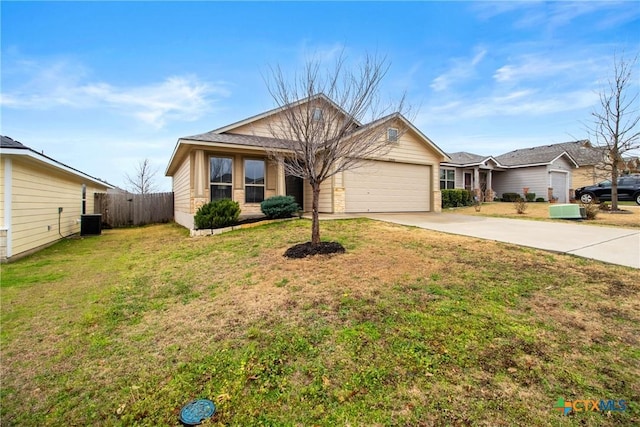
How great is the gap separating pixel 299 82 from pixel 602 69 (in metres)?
14.5

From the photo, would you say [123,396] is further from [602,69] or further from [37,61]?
[602,69]

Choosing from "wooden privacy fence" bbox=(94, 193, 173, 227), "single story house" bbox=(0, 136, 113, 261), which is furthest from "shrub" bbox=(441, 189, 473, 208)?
"single story house" bbox=(0, 136, 113, 261)

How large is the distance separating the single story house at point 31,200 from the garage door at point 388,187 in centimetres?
969

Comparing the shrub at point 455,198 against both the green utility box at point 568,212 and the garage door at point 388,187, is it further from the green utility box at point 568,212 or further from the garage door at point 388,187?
the green utility box at point 568,212

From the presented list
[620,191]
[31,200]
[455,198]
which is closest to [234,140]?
[31,200]

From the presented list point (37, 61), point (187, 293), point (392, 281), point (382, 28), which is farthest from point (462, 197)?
point (37, 61)

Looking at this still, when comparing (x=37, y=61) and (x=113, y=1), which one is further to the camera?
(x=37, y=61)

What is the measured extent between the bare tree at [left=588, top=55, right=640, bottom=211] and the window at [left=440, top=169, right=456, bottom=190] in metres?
7.69

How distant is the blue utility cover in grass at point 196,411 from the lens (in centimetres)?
194

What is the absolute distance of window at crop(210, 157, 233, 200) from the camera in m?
11.5

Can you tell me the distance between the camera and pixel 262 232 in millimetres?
8578

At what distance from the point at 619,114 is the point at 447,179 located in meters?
8.73

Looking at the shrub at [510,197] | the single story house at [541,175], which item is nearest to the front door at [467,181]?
the shrub at [510,197]

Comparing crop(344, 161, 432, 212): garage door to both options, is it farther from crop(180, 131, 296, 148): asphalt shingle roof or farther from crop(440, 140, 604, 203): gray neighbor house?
crop(440, 140, 604, 203): gray neighbor house
